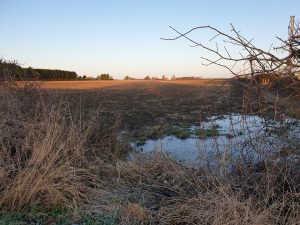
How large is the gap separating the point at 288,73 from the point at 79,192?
10.2ft

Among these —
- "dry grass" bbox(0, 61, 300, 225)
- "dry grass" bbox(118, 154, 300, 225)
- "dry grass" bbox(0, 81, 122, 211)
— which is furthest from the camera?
"dry grass" bbox(0, 81, 122, 211)

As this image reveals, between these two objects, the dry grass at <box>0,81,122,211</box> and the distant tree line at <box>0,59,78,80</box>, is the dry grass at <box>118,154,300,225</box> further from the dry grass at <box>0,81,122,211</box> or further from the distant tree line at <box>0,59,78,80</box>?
the distant tree line at <box>0,59,78,80</box>

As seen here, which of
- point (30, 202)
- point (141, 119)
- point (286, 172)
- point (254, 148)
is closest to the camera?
point (30, 202)

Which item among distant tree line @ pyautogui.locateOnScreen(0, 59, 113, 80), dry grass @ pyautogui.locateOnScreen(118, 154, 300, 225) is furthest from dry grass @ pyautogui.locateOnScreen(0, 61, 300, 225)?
distant tree line @ pyautogui.locateOnScreen(0, 59, 113, 80)

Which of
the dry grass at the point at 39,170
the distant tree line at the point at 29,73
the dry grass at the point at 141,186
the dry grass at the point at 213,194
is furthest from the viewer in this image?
the distant tree line at the point at 29,73

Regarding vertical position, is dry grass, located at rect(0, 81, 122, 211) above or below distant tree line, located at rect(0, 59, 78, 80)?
below

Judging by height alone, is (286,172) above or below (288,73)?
below

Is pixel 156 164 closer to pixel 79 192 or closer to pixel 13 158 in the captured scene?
pixel 79 192

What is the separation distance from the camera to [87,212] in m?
4.86

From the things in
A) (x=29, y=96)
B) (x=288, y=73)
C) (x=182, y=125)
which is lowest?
(x=182, y=125)

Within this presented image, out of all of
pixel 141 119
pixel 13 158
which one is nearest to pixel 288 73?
pixel 13 158

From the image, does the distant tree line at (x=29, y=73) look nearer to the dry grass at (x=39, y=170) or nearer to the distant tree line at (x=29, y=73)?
the distant tree line at (x=29, y=73)

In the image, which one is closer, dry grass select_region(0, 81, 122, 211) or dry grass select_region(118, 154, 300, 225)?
dry grass select_region(118, 154, 300, 225)

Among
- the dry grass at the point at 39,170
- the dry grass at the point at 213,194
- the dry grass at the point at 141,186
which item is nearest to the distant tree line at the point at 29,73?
the dry grass at the point at 39,170
